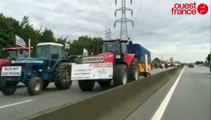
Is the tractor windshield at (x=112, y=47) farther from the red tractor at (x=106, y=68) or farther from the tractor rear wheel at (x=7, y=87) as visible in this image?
the tractor rear wheel at (x=7, y=87)

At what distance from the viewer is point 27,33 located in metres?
77.8

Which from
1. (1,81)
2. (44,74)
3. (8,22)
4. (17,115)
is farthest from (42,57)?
(8,22)

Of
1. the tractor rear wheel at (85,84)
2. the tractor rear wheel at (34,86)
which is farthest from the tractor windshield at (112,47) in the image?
the tractor rear wheel at (34,86)

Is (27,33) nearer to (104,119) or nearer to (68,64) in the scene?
(68,64)

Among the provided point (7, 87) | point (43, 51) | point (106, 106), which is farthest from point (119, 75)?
point (106, 106)

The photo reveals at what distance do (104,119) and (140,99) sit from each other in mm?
6590

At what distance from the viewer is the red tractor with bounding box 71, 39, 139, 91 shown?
64.6 feet

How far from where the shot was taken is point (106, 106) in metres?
9.06

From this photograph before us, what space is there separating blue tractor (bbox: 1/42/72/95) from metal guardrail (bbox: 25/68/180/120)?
18.7 feet

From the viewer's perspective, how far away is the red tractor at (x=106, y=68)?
64.6 ft

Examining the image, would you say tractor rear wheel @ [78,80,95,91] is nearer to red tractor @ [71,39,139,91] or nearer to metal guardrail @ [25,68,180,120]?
red tractor @ [71,39,139,91]

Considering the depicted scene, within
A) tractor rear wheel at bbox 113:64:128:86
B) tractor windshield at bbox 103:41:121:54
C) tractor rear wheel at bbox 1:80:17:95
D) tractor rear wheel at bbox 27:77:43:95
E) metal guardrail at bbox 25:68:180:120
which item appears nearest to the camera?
metal guardrail at bbox 25:68:180:120

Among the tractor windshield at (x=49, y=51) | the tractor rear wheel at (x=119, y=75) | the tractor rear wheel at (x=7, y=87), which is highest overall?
the tractor windshield at (x=49, y=51)

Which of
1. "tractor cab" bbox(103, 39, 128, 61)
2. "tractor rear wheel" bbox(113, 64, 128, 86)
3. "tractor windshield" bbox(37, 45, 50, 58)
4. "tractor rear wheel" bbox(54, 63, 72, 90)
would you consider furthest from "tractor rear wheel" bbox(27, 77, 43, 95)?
"tractor cab" bbox(103, 39, 128, 61)
